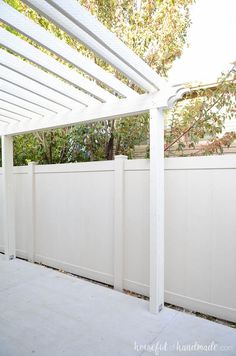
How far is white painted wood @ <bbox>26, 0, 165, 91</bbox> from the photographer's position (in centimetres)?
184

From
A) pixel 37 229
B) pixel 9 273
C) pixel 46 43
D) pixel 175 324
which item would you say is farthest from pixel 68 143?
pixel 175 324

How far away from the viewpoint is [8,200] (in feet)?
15.5

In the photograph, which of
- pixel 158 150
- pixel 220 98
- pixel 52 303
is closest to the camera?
pixel 158 150

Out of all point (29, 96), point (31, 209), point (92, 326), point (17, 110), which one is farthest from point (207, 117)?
point (31, 209)

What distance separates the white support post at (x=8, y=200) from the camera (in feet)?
15.5

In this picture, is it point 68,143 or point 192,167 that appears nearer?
point 192,167

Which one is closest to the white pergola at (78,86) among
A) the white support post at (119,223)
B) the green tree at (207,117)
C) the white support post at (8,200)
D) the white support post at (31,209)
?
the white support post at (119,223)

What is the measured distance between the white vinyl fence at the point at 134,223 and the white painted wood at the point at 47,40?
4.11ft

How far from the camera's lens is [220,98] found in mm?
3779

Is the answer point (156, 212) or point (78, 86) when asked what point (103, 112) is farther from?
point (156, 212)

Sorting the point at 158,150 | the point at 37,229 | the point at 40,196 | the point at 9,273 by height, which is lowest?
the point at 9,273

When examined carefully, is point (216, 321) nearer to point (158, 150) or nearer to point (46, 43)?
point (158, 150)

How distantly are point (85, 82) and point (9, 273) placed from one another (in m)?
3.09

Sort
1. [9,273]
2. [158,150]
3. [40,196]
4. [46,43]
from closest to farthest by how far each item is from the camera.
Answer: [46,43]
[158,150]
[9,273]
[40,196]
